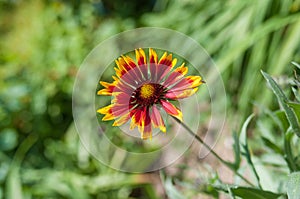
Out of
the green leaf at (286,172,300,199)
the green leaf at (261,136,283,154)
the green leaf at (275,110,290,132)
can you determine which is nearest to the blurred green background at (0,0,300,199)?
→ the green leaf at (261,136,283,154)

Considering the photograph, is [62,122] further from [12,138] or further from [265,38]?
[265,38]

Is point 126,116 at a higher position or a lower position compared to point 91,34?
lower

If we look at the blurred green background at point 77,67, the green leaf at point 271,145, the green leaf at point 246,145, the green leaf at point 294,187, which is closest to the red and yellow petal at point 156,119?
the green leaf at point 294,187

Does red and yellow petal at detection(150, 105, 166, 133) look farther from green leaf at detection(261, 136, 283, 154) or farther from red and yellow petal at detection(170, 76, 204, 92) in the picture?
green leaf at detection(261, 136, 283, 154)

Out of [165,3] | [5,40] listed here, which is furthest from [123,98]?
[5,40]

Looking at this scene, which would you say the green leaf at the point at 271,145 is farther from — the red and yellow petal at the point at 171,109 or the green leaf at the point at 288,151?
the red and yellow petal at the point at 171,109

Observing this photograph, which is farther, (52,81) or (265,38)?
(52,81)

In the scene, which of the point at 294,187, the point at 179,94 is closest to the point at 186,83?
the point at 179,94
